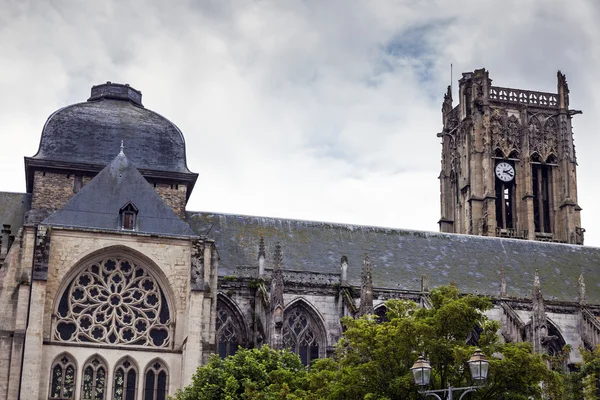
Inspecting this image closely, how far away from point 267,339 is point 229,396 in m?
8.57

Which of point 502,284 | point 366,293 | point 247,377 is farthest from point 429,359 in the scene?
point 502,284

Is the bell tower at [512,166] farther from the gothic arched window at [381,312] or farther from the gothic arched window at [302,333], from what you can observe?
the gothic arched window at [302,333]

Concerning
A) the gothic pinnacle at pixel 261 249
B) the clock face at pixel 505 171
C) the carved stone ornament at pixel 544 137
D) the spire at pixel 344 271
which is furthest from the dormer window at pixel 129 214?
the carved stone ornament at pixel 544 137

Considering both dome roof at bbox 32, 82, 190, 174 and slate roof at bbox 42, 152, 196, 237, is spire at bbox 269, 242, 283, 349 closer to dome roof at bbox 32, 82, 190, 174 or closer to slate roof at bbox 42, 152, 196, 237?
slate roof at bbox 42, 152, 196, 237

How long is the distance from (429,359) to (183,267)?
38.5 ft

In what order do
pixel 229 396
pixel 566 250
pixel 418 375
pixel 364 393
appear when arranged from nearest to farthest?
1. pixel 418 375
2. pixel 364 393
3. pixel 229 396
4. pixel 566 250

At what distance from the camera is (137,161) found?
150ft

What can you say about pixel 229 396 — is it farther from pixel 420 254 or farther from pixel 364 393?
pixel 420 254

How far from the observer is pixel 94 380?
37719 mm

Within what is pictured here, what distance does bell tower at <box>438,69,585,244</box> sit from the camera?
201 feet

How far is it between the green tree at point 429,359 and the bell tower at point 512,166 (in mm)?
28822

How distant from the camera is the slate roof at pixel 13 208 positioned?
44.0 m

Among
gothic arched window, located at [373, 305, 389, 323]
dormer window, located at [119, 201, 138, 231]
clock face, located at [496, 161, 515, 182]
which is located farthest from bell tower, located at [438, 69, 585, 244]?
dormer window, located at [119, 201, 138, 231]

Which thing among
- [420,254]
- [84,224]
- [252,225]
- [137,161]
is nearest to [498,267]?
[420,254]
